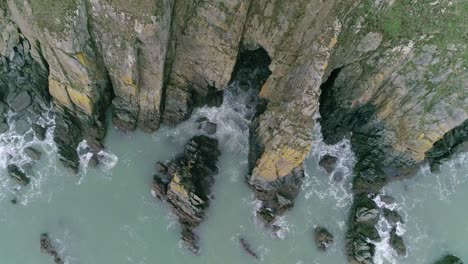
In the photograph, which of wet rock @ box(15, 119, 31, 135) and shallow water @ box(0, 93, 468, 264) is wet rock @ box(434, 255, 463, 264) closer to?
shallow water @ box(0, 93, 468, 264)

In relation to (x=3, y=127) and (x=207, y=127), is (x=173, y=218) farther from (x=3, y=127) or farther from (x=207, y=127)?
(x=3, y=127)

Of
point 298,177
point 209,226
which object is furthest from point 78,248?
point 298,177

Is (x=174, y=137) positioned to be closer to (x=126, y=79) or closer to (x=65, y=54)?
(x=126, y=79)

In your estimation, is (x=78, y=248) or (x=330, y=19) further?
(x=78, y=248)

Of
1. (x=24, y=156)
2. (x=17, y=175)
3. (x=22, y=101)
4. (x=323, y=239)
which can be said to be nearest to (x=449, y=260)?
(x=323, y=239)

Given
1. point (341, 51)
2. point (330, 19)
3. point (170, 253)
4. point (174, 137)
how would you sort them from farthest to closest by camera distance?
point (174, 137)
point (170, 253)
point (341, 51)
point (330, 19)

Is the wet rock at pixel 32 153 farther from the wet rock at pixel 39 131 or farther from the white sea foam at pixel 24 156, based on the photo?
the wet rock at pixel 39 131
